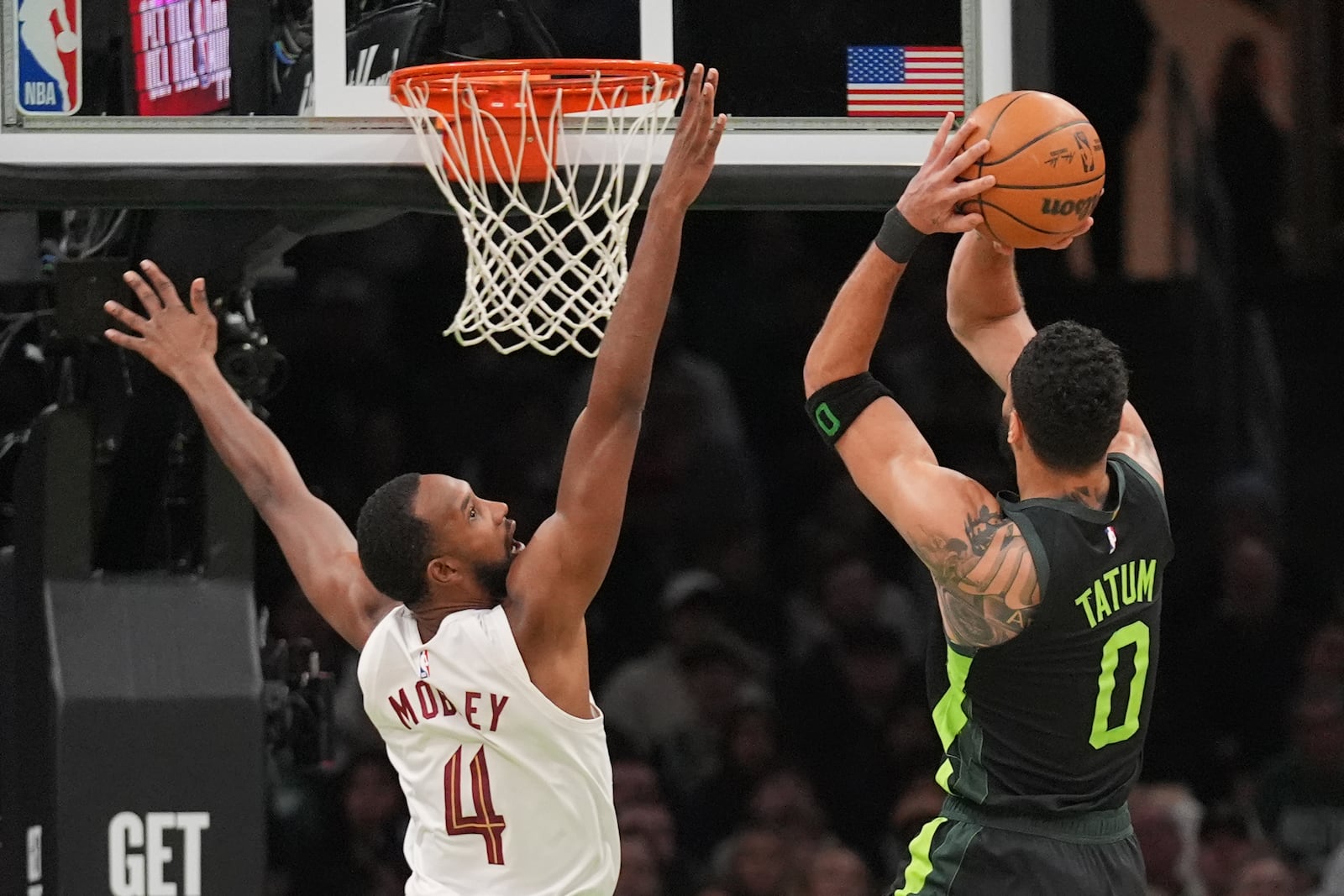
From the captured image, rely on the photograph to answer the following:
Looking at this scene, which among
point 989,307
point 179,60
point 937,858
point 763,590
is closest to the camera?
point 937,858

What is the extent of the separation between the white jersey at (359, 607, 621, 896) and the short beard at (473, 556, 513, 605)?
0.22 feet

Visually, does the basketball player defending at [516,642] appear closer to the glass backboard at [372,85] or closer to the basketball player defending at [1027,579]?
the basketball player defending at [1027,579]

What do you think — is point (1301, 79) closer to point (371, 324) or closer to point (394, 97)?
point (371, 324)

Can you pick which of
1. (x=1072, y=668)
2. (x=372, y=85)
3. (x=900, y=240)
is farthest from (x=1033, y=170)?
(x=372, y=85)

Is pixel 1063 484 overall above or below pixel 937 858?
above

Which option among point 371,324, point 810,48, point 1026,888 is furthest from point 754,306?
point 1026,888

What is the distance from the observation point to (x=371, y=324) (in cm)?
752

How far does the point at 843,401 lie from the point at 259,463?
1224mm

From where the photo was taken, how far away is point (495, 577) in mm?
3242

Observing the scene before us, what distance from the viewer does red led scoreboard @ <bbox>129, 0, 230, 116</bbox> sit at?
409 centimetres

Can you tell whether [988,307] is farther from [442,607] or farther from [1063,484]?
[442,607]

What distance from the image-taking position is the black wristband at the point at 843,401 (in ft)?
9.78

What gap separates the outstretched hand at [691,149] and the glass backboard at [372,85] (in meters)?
1.04

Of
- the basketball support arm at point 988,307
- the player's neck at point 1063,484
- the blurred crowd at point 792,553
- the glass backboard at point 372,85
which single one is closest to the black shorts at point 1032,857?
the player's neck at point 1063,484
